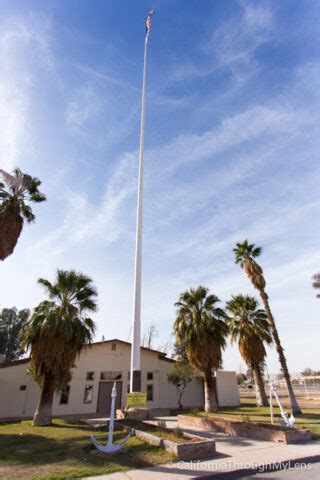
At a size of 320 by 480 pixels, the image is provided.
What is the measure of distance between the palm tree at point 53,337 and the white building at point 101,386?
15.6ft

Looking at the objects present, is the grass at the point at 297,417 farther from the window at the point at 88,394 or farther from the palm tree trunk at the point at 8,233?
the palm tree trunk at the point at 8,233

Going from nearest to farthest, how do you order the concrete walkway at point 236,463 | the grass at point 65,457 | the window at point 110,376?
the concrete walkway at point 236,463 → the grass at point 65,457 → the window at point 110,376

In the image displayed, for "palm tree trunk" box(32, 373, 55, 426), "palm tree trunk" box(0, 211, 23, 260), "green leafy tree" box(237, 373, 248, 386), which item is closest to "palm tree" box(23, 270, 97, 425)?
"palm tree trunk" box(32, 373, 55, 426)

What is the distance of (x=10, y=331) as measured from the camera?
5194cm

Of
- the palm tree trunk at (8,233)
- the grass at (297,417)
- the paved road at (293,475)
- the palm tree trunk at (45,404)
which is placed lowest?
the paved road at (293,475)

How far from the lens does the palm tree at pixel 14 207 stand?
15727 millimetres

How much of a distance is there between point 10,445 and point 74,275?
366 inches

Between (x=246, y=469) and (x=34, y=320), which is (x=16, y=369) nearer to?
(x=34, y=320)

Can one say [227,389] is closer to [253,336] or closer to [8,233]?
[253,336]

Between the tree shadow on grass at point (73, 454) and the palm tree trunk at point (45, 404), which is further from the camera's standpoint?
the palm tree trunk at point (45, 404)

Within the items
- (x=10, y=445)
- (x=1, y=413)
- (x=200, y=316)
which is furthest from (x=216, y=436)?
(x=1, y=413)

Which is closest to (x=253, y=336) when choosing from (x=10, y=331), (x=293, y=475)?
(x=293, y=475)

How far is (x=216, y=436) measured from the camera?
11586 mm

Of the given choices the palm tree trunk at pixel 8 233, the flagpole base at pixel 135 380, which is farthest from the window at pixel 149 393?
the palm tree trunk at pixel 8 233
